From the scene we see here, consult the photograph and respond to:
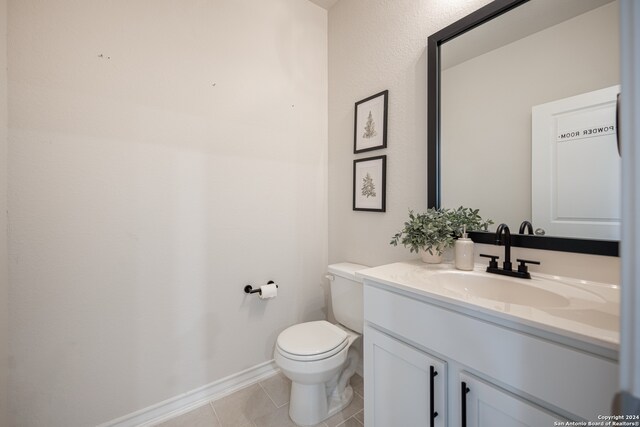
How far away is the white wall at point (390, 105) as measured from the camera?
4.59 ft

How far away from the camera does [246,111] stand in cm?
167

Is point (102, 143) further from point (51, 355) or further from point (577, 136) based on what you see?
point (577, 136)

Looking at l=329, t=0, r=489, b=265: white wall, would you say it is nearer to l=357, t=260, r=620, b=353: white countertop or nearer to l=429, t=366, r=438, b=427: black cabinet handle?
l=357, t=260, r=620, b=353: white countertop

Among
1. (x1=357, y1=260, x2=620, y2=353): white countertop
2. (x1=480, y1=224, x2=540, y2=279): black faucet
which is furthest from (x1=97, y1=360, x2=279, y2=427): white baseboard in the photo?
(x1=480, y1=224, x2=540, y2=279): black faucet

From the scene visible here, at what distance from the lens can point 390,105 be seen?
5.15ft

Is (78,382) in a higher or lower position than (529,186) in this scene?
lower

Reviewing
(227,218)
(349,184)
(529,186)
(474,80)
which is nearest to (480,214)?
(529,186)

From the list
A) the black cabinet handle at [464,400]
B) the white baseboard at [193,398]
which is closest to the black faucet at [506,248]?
the black cabinet handle at [464,400]

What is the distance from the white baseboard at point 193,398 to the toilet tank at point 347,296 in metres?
0.62

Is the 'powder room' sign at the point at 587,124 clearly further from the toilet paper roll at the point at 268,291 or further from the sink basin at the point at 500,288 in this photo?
the toilet paper roll at the point at 268,291

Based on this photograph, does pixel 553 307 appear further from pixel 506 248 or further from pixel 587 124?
pixel 587 124

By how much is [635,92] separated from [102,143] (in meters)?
1.71

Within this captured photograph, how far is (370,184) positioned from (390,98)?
51 centimetres

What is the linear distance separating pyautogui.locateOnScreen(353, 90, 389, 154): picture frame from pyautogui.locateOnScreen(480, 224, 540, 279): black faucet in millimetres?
769
